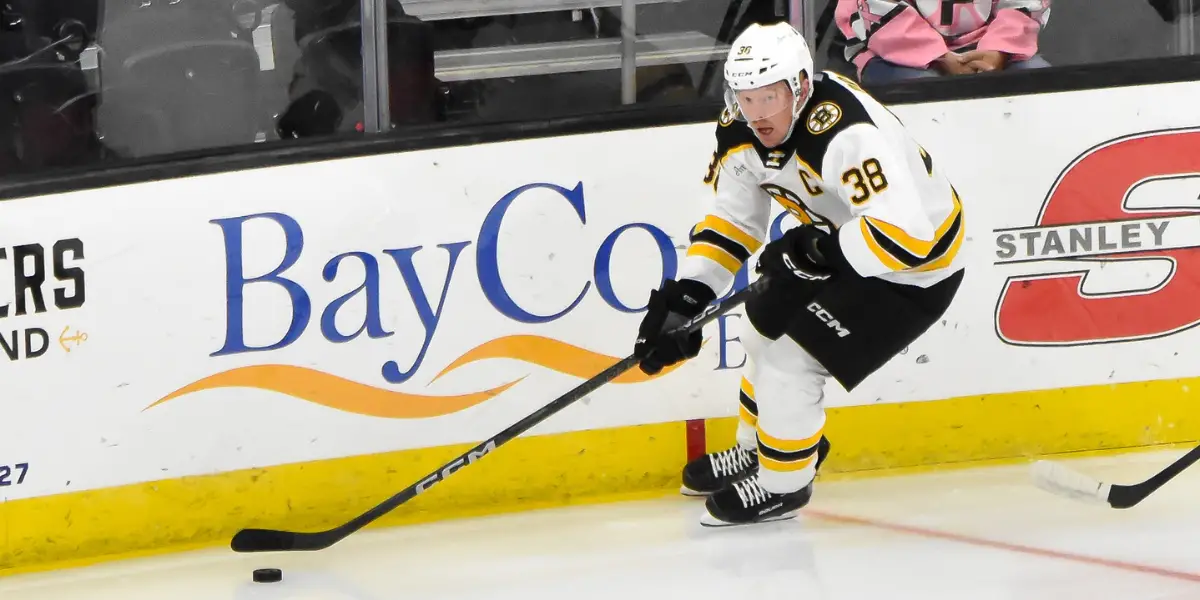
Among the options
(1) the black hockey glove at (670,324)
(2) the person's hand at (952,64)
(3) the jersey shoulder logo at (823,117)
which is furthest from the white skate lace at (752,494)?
(2) the person's hand at (952,64)

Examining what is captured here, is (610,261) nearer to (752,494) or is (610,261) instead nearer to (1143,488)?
(752,494)

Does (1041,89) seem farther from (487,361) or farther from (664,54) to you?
(487,361)

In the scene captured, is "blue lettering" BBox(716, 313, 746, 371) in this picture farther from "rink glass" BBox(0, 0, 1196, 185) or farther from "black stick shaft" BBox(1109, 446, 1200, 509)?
"black stick shaft" BBox(1109, 446, 1200, 509)

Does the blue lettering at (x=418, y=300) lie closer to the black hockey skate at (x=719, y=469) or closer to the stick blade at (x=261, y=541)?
the stick blade at (x=261, y=541)

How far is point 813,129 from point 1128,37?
3.79ft

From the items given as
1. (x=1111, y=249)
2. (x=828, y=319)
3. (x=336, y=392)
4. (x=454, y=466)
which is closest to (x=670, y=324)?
(x=828, y=319)

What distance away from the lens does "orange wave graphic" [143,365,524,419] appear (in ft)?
9.77

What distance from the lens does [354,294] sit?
3.03 m

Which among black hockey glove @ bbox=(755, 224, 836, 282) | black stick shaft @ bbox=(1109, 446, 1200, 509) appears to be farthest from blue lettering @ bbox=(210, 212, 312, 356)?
black stick shaft @ bbox=(1109, 446, 1200, 509)

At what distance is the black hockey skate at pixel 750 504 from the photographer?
119 inches

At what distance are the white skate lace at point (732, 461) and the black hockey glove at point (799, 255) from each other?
2.23 feet

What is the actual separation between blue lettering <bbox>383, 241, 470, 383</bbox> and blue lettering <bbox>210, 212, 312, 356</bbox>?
217 mm

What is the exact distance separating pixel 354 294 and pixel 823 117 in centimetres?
111

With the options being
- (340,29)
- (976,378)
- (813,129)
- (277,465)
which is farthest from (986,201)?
(277,465)
